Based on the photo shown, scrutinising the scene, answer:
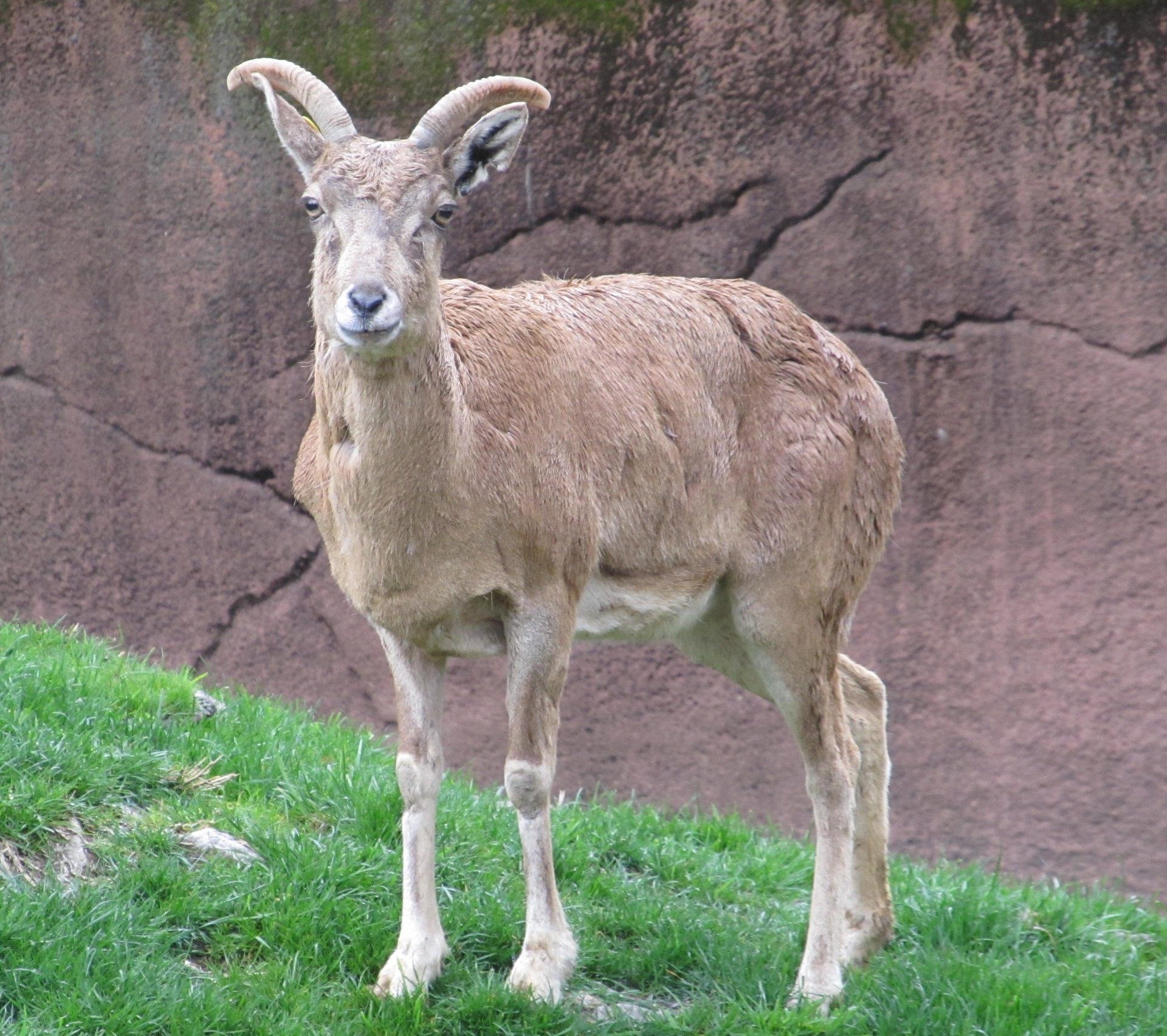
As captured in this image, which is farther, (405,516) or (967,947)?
(967,947)

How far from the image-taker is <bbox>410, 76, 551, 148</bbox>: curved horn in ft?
14.0

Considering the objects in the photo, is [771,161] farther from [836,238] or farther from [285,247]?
[285,247]

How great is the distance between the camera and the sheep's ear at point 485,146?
14.1 ft

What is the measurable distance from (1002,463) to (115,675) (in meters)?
3.94

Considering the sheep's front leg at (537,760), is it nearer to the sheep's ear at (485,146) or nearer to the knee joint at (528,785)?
the knee joint at (528,785)

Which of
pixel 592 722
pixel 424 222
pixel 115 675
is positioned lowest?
pixel 592 722

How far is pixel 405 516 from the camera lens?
4227 millimetres

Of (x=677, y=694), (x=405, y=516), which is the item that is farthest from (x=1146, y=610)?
(x=405, y=516)

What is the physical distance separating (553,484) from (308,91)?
4.44 feet

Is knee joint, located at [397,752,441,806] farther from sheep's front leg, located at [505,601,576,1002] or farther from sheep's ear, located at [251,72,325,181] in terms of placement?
sheep's ear, located at [251,72,325,181]

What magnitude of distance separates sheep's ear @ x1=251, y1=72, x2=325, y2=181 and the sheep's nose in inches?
22.5

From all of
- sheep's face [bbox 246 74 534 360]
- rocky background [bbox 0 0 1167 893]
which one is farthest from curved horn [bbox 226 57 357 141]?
rocky background [bbox 0 0 1167 893]

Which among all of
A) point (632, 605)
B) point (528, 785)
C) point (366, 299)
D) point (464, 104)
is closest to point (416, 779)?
point (528, 785)

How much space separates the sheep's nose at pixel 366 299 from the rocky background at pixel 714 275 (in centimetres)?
347
